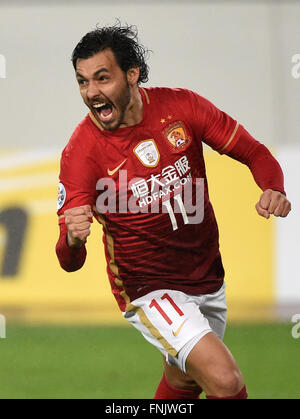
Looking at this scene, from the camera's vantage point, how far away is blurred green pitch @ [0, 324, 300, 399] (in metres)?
4.94

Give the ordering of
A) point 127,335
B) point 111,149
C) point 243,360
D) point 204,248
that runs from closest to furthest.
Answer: point 111,149 → point 204,248 → point 243,360 → point 127,335

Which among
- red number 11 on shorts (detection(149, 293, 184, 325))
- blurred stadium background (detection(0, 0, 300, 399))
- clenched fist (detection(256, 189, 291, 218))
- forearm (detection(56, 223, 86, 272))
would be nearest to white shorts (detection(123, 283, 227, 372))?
red number 11 on shorts (detection(149, 293, 184, 325))

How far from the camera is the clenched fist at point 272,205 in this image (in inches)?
134

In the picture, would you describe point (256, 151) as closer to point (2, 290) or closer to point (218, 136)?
point (218, 136)

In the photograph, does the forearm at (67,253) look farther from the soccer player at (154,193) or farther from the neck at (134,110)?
the neck at (134,110)

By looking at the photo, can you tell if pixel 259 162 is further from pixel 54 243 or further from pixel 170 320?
pixel 54 243

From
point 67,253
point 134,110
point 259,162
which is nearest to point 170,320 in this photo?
point 67,253

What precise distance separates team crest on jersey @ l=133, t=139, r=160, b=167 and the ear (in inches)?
9.6

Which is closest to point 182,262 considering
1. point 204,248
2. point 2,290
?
point 204,248

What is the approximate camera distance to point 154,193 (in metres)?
3.65

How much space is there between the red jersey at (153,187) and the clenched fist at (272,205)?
1.24 feet

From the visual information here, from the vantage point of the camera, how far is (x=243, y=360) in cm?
571

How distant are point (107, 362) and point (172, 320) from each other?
2.21 meters
